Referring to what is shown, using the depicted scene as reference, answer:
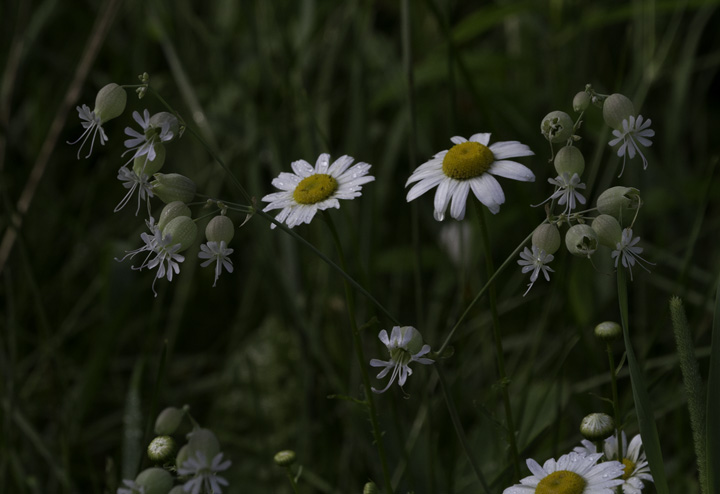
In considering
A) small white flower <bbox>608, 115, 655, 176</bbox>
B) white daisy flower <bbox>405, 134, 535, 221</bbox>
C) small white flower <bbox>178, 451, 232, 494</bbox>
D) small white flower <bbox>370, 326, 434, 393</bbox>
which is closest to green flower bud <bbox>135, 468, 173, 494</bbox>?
small white flower <bbox>178, 451, 232, 494</bbox>

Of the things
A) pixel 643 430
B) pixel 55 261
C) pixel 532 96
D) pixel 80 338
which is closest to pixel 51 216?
pixel 55 261

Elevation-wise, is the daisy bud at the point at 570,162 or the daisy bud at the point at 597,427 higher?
the daisy bud at the point at 570,162

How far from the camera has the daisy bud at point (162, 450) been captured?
588 millimetres

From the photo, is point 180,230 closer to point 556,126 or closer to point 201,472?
point 201,472

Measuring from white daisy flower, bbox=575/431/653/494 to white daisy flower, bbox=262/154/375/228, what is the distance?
26 centimetres

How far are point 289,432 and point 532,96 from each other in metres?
0.82

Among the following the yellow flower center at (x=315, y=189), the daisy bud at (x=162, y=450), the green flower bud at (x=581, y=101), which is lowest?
the daisy bud at (x=162, y=450)

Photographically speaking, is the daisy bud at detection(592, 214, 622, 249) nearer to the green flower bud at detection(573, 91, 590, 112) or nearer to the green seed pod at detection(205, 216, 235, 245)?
the green flower bud at detection(573, 91, 590, 112)

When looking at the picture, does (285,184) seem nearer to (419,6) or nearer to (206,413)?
(206,413)

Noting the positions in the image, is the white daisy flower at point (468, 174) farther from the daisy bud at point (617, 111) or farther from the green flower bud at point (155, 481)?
the green flower bud at point (155, 481)

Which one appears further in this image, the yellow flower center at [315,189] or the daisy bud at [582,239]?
the yellow flower center at [315,189]

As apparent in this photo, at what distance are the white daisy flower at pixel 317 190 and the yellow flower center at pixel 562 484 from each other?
0.79ft

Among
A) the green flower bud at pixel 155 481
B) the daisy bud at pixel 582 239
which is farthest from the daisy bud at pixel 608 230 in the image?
the green flower bud at pixel 155 481

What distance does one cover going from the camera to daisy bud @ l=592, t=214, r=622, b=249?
523 millimetres
